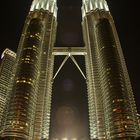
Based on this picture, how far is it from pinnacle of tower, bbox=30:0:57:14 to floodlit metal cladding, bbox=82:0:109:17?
14372 mm

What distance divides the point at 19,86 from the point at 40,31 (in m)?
27.6

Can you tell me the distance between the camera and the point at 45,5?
106125mm

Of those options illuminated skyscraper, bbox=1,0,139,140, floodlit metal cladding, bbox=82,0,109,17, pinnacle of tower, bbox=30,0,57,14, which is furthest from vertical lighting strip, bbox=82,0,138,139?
pinnacle of tower, bbox=30,0,57,14

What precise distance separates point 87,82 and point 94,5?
134 feet

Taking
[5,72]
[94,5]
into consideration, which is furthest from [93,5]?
[5,72]

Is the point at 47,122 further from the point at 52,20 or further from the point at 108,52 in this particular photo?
the point at 52,20

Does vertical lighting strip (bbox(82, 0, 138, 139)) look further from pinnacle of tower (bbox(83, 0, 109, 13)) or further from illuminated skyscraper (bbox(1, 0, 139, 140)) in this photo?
pinnacle of tower (bbox(83, 0, 109, 13))

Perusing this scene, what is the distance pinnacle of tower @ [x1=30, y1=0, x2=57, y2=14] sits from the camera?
105 metres

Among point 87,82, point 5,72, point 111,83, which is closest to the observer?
point 111,83

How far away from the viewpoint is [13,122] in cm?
6319

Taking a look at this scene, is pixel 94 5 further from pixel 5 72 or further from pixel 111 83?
pixel 5 72

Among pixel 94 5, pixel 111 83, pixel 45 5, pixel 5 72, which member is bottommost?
pixel 111 83

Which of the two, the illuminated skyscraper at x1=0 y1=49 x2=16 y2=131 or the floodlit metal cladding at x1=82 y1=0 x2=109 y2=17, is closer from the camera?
the floodlit metal cladding at x1=82 y1=0 x2=109 y2=17

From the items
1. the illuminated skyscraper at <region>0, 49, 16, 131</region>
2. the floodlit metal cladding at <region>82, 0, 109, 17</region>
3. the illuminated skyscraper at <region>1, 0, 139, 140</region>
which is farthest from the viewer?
the illuminated skyscraper at <region>0, 49, 16, 131</region>
